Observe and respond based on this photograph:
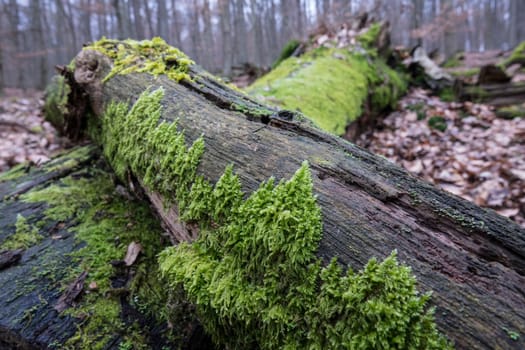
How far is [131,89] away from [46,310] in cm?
151

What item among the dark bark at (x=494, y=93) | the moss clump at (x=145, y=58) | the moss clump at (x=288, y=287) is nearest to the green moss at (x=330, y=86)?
the dark bark at (x=494, y=93)

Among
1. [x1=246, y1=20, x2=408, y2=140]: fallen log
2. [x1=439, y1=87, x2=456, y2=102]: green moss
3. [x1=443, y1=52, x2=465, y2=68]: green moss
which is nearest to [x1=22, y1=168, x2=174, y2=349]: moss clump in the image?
[x1=246, y1=20, x2=408, y2=140]: fallen log

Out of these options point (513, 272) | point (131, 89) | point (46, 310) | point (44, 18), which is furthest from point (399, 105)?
point (44, 18)

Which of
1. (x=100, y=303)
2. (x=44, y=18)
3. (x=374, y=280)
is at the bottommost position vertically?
(x=100, y=303)

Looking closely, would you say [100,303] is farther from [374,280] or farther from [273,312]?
[374,280]

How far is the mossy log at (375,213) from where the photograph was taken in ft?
3.26

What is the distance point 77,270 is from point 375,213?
5.60 feet

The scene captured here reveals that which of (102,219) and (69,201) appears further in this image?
(69,201)

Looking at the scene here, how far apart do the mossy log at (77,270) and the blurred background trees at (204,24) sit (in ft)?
33.1

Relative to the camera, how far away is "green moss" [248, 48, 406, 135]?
3.62 meters

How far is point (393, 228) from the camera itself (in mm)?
1209

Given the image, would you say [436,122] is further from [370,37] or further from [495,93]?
[370,37]

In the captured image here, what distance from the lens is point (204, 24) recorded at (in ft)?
69.1

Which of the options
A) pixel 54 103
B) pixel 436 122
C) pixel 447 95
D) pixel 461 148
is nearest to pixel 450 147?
pixel 461 148
